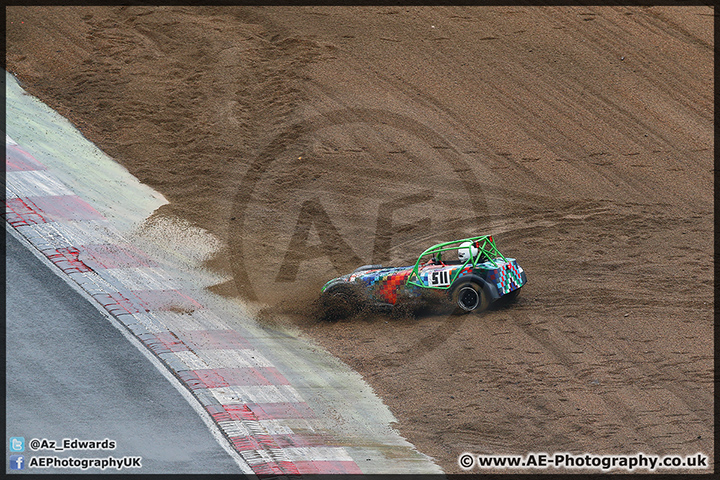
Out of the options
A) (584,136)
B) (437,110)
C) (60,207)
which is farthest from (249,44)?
(584,136)

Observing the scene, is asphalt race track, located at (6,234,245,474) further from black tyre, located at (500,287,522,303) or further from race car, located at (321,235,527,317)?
black tyre, located at (500,287,522,303)

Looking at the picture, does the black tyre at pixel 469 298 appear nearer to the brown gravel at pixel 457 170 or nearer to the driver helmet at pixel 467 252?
the brown gravel at pixel 457 170

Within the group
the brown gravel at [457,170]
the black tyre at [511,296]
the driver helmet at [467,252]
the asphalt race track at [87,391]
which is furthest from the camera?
the black tyre at [511,296]

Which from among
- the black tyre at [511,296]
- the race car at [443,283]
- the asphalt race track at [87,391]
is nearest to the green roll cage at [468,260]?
the race car at [443,283]

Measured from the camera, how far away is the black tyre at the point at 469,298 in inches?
503

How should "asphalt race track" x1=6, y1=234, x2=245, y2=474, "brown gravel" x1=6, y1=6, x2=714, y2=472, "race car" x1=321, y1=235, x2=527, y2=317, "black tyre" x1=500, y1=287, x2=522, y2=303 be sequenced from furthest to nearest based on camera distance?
"black tyre" x1=500, y1=287, x2=522, y2=303, "race car" x1=321, y1=235, x2=527, y2=317, "brown gravel" x1=6, y1=6, x2=714, y2=472, "asphalt race track" x1=6, y1=234, x2=245, y2=474

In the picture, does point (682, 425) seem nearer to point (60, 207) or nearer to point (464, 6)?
point (60, 207)

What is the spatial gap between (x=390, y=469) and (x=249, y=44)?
14551 mm

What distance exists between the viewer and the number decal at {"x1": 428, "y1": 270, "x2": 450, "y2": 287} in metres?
12.9

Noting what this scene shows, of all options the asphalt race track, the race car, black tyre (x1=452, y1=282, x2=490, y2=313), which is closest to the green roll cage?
the race car

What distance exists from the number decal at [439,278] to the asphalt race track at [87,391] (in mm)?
4523

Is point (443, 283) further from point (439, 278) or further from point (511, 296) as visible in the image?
point (511, 296)

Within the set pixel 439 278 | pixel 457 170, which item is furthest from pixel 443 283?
pixel 457 170

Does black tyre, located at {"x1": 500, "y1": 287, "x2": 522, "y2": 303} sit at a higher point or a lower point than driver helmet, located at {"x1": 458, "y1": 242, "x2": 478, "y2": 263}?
lower
